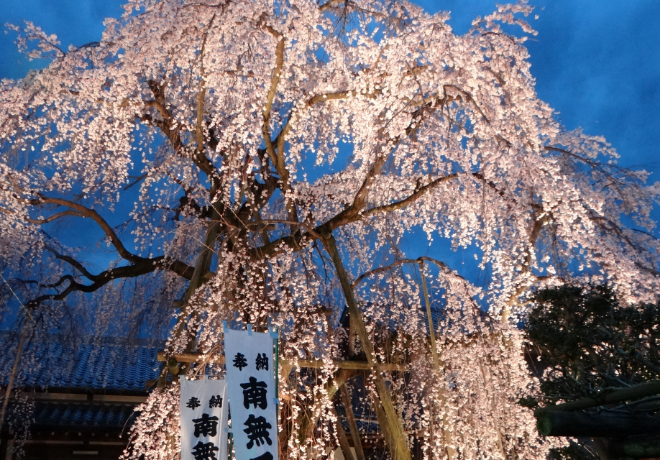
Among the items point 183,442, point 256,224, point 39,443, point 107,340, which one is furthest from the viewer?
point 107,340

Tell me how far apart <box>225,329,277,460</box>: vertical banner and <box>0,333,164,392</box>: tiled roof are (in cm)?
477

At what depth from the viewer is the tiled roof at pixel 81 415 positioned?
919 centimetres

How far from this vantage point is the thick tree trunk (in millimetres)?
3502

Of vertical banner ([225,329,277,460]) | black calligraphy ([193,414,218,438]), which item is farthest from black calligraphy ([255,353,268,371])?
black calligraphy ([193,414,218,438])

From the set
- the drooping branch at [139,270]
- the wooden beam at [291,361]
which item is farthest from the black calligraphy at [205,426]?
the drooping branch at [139,270]

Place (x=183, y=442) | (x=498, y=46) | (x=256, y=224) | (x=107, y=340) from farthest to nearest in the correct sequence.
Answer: (x=107, y=340) → (x=256, y=224) → (x=498, y=46) → (x=183, y=442)

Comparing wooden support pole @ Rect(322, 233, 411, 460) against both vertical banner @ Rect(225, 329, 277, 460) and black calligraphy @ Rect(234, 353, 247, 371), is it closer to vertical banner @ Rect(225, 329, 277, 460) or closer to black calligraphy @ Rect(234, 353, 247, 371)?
vertical banner @ Rect(225, 329, 277, 460)

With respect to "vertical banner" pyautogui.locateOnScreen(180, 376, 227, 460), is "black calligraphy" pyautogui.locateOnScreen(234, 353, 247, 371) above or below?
above

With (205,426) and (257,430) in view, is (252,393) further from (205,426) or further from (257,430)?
(205,426)

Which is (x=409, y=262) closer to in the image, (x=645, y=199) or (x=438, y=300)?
(x=438, y=300)

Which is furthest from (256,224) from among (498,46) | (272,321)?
(498,46)

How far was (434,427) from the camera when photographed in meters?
6.95

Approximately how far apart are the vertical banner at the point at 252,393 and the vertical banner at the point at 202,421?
936mm

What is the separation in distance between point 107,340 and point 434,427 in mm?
9781
